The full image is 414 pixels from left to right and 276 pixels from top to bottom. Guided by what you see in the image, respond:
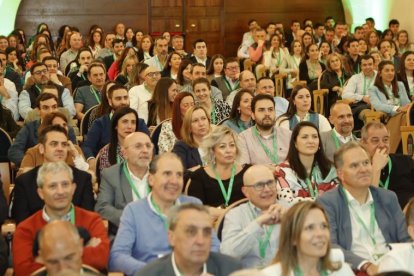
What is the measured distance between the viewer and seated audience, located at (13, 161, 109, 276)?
399cm

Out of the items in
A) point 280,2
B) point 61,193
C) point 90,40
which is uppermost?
point 280,2

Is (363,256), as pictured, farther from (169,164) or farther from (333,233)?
(169,164)

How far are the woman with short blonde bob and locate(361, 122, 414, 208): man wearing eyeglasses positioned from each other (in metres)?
1.86

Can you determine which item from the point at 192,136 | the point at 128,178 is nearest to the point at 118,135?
the point at 192,136

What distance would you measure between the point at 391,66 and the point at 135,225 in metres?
5.25

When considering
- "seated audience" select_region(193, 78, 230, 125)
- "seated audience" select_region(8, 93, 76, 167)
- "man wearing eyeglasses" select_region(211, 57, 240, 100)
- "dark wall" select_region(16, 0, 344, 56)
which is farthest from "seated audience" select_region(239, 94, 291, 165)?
"dark wall" select_region(16, 0, 344, 56)

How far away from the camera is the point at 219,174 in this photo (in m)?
5.05

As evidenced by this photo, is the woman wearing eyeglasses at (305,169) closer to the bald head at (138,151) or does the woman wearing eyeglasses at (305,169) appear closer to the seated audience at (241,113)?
the bald head at (138,151)

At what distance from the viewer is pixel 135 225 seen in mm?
4109

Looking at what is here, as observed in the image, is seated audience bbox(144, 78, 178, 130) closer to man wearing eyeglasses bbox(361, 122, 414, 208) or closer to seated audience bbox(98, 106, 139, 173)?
seated audience bbox(98, 106, 139, 173)

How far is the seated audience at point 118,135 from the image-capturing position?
5852 mm

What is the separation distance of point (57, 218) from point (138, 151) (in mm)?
835

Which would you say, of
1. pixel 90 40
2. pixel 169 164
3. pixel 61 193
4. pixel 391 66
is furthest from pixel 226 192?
pixel 90 40

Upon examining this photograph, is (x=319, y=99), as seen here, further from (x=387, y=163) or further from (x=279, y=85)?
(x=387, y=163)
